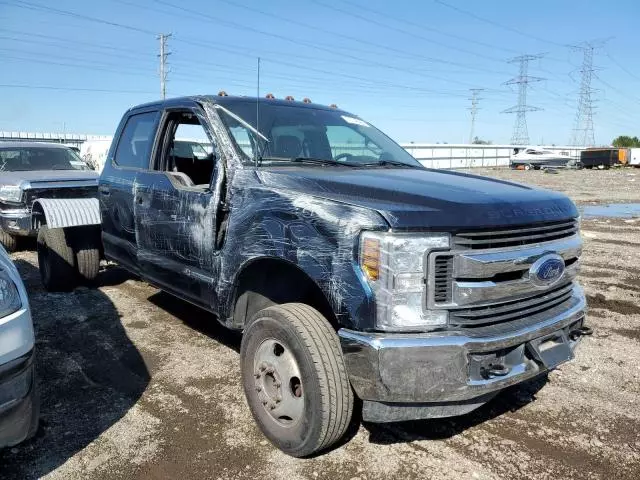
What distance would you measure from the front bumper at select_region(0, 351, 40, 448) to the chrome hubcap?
1.11m

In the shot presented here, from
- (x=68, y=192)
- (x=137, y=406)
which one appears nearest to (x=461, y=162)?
(x=68, y=192)

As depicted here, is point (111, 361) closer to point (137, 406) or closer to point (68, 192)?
point (137, 406)

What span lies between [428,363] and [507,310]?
1.83 ft

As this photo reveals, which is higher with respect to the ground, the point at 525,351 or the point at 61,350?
the point at 525,351

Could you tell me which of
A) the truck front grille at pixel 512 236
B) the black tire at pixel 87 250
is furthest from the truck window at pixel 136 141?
the truck front grille at pixel 512 236

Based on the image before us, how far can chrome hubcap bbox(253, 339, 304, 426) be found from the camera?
2.78 metres

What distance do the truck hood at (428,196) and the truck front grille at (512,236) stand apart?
0.13ft

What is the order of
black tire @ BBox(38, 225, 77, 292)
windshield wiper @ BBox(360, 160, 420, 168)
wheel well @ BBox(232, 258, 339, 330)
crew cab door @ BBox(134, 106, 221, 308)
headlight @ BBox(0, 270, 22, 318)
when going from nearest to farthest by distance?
headlight @ BBox(0, 270, 22, 318) → wheel well @ BBox(232, 258, 339, 330) → crew cab door @ BBox(134, 106, 221, 308) → windshield wiper @ BBox(360, 160, 420, 168) → black tire @ BBox(38, 225, 77, 292)

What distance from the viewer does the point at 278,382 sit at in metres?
2.87

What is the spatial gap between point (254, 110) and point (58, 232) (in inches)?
129

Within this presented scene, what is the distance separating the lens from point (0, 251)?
9.57 ft

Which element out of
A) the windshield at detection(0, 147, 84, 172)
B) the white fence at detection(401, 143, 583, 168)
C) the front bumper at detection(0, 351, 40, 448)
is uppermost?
the white fence at detection(401, 143, 583, 168)

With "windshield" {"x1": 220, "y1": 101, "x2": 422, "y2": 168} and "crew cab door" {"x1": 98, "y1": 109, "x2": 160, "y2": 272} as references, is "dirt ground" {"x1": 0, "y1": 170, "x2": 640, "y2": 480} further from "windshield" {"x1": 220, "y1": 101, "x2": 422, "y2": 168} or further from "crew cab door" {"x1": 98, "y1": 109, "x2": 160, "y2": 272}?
"windshield" {"x1": 220, "y1": 101, "x2": 422, "y2": 168}

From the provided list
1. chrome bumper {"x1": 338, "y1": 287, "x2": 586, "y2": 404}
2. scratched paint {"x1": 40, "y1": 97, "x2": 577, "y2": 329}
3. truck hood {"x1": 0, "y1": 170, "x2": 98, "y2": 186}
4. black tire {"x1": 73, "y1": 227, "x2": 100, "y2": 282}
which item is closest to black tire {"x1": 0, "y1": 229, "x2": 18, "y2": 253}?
truck hood {"x1": 0, "y1": 170, "x2": 98, "y2": 186}
